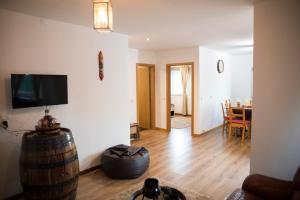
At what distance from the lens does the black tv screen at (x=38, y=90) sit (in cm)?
263

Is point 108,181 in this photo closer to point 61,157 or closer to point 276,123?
point 61,157

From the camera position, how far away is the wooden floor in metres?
3.03

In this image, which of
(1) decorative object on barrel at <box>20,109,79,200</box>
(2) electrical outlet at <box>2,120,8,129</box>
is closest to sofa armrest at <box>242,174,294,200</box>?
(1) decorative object on barrel at <box>20,109,79,200</box>

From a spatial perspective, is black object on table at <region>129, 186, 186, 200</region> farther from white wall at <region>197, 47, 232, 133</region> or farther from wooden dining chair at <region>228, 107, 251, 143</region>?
white wall at <region>197, 47, 232, 133</region>

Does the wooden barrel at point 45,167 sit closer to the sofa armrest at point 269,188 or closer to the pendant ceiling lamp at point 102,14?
the pendant ceiling lamp at point 102,14

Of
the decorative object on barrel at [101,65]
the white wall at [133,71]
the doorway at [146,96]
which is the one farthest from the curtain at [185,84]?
the decorative object on barrel at [101,65]

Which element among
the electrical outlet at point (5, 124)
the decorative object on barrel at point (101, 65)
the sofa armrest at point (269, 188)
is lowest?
the sofa armrest at point (269, 188)

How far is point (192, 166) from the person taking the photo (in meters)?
3.79

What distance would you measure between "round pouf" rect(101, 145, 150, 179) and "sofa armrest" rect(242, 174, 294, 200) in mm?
1701

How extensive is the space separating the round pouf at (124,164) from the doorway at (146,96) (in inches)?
122

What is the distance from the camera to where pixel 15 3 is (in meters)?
2.43

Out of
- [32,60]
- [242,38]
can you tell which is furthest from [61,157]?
[242,38]

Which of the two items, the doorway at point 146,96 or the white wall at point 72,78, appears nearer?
the white wall at point 72,78

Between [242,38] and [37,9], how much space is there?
3.90 m
